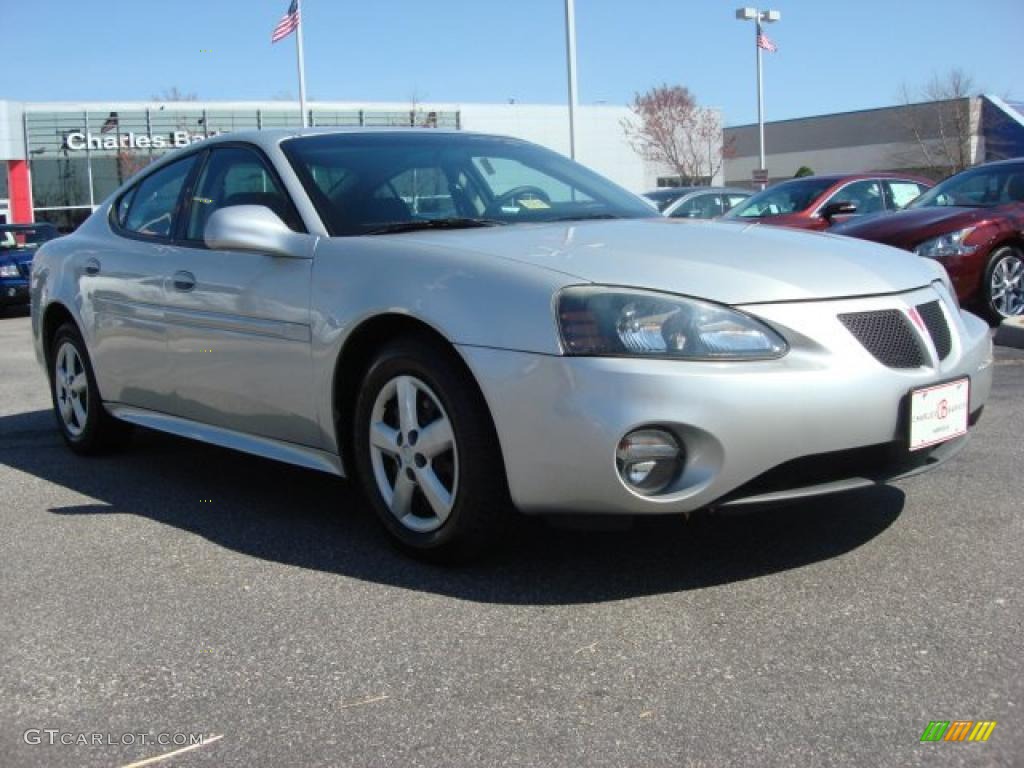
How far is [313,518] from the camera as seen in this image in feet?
14.5

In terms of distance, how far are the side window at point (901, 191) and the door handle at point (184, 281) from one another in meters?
9.71

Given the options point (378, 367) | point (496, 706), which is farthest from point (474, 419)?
point (496, 706)

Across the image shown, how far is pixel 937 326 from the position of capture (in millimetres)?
3625

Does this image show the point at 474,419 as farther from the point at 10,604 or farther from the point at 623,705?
the point at 10,604

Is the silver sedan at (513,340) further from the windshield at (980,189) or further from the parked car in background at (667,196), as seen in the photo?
the parked car in background at (667,196)

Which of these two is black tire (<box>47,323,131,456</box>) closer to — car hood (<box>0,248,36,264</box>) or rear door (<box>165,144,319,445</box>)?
A: rear door (<box>165,144,319,445</box>)

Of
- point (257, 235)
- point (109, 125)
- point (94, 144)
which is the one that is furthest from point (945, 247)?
point (94, 144)

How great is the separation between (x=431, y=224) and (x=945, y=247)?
19.3 ft

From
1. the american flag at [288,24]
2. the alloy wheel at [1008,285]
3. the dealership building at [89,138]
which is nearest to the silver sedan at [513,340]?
the alloy wheel at [1008,285]

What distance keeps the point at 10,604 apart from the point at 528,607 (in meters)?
1.60

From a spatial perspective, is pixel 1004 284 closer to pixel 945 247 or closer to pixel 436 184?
pixel 945 247

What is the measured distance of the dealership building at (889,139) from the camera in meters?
42.4

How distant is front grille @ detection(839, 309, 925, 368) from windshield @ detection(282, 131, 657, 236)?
4.38 feet

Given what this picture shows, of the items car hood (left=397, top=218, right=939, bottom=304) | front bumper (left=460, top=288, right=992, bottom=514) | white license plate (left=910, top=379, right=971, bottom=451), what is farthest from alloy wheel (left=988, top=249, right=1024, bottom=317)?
front bumper (left=460, top=288, right=992, bottom=514)
